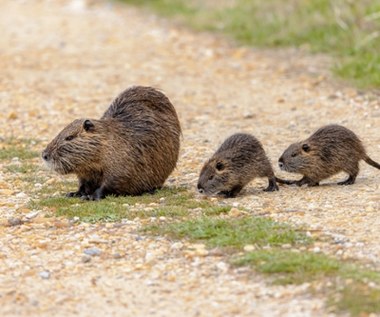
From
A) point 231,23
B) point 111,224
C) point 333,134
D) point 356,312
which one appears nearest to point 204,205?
point 111,224

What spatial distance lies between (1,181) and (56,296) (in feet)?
11.0

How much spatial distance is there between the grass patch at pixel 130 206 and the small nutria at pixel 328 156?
3.46 ft

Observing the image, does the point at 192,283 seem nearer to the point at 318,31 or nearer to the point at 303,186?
the point at 303,186

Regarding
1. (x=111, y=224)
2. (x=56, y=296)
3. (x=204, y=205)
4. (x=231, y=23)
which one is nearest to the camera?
(x=56, y=296)

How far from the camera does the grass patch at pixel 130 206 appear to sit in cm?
813

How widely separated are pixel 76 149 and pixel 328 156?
224cm

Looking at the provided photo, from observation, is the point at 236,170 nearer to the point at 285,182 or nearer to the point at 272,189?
the point at 272,189

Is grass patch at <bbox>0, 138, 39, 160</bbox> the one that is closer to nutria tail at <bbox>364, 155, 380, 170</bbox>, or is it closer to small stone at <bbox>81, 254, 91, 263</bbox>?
nutria tail at <bbox>364, 155, 380, 170</bbox>

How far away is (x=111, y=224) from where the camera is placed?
313 inches

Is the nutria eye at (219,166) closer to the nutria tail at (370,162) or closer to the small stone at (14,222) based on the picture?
the nutria tail at (370,162)

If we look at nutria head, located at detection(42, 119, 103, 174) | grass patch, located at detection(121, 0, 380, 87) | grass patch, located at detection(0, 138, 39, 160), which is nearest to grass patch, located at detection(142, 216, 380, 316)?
nutria head, located at detection(42, 119, 103, 174)

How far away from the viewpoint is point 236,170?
902 cm

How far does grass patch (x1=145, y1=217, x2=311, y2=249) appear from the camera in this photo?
23.8 ft

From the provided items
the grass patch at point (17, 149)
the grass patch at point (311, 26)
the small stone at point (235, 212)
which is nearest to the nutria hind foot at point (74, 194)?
the small stone at point (235, 212)
